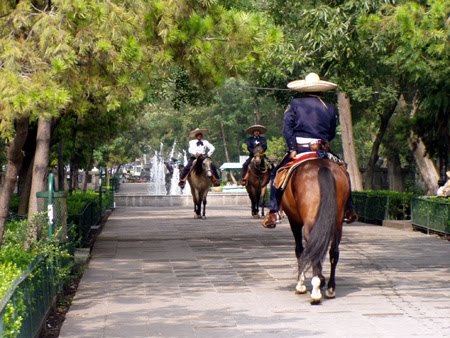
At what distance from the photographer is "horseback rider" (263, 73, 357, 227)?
42.6 ft

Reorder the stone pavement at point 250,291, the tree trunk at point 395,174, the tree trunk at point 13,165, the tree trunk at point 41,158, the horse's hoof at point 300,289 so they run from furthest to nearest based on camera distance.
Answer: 1. the tree trunk at point 395,174
2. the tree trunk at point 41,158
3. the horse's hoof at point 300,289
4. the tree trunk at point 13,165
5. the stone pavement at point 250,291

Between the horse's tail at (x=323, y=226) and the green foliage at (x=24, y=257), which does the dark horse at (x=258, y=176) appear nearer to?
the green foliage at (x=24, y=257)

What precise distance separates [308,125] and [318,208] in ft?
4.42

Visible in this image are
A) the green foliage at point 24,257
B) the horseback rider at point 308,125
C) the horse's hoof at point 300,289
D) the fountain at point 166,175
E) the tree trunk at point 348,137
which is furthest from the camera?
the fountain at point 166,175

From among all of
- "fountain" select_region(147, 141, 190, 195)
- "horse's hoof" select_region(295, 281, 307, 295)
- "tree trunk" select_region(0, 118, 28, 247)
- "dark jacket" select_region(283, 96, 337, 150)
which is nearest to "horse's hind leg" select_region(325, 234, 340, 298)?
"horse's hoof" select_region(295, 281, 307, 295)

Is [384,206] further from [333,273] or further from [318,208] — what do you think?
[318,208]

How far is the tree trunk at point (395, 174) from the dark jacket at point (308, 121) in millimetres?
34254

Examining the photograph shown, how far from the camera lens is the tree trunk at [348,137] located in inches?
1378

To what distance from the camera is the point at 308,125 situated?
13031 millimetres

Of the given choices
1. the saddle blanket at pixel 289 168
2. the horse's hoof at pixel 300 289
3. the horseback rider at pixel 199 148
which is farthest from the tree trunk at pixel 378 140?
the horse's hoof at pixel 300 289

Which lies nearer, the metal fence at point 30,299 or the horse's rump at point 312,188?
the metal fence at point 30,299

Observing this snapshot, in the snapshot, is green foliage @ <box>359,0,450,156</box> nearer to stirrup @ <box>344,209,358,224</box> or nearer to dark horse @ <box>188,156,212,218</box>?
stirrup @ <box>344,209,358,224</box>

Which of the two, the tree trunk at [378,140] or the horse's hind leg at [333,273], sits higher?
the tree trunk at [378,140]

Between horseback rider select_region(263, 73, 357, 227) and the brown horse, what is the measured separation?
39 cm
